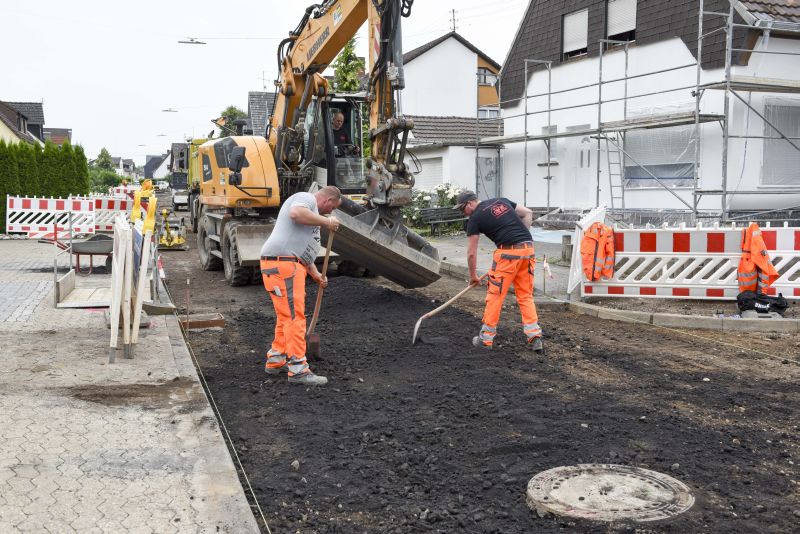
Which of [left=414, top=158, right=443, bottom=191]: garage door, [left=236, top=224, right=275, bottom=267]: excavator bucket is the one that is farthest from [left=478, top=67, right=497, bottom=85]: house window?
[left=236, top=224, right=275, bottom=267]: excavator bucket

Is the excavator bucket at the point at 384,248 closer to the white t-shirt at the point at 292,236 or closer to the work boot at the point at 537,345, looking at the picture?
the white t-shirt at the point at 292,236

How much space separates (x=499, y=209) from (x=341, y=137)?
244 inches

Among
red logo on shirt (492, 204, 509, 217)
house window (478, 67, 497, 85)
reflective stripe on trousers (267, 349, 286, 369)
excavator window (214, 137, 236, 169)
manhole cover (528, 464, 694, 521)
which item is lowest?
manhole cover (528, 464, 694, 521)

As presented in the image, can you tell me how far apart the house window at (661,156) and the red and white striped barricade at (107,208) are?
1206cm

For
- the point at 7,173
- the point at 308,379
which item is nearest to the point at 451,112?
the point at 7,173

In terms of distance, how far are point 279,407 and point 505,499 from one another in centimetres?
238

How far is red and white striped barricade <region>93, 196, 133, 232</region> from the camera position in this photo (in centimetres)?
1931

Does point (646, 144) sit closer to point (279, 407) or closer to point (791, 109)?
point (791, 109)

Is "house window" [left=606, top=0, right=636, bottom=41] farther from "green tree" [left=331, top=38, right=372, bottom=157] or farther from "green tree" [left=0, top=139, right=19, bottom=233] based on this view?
"green tree" [left=0, top=139, right=19, bottom=233]

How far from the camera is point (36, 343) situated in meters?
7.73

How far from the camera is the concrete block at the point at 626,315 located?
990 centimetres

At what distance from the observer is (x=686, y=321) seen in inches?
379

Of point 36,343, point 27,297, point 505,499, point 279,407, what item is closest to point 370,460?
point 505,499

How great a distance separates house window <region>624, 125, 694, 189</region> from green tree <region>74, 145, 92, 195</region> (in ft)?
59.3
